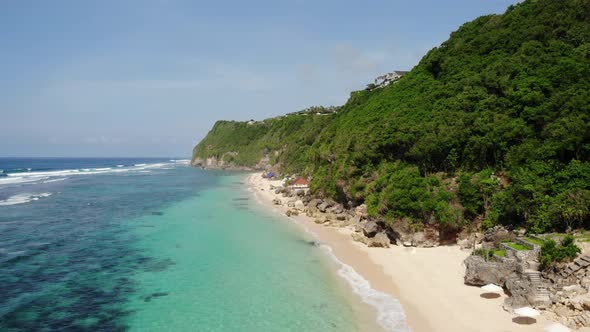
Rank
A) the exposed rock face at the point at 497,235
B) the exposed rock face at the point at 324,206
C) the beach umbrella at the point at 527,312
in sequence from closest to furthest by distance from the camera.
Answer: the beach umbrella at the point at 527,312 < the exposed rock face at the point at 497,235 < the exposed rock face at the point at 324,206

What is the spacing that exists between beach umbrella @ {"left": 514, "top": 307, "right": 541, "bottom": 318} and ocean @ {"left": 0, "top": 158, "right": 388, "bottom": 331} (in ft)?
21.0

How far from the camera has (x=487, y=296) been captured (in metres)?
19.8

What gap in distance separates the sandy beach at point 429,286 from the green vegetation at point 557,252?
3056 millimetres

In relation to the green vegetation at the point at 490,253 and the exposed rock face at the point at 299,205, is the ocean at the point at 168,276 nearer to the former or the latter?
the exposed rock face at the point at 299,205

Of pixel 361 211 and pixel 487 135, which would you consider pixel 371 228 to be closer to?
pixel 361 211

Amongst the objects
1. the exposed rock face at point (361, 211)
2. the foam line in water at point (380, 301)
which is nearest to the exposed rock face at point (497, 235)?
the foam line in water at point (380, 301)

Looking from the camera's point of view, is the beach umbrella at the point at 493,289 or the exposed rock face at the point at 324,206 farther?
the exposed rock face at the point at 324,206

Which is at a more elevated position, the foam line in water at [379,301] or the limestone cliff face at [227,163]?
the limestone cliff face at [227,163]

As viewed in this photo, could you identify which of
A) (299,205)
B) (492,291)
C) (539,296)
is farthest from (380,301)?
(299,205)

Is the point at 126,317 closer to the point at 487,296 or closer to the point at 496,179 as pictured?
the point at 487,296

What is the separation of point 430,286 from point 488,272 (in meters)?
3.25

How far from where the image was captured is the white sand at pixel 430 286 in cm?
1738

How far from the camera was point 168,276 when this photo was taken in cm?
2473

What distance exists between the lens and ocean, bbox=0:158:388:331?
18.3m
